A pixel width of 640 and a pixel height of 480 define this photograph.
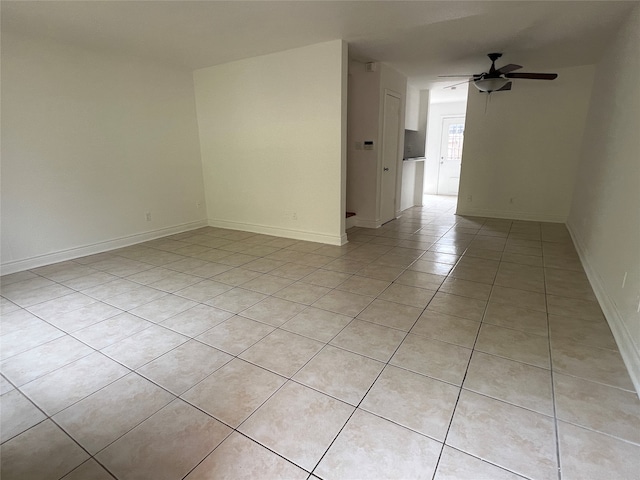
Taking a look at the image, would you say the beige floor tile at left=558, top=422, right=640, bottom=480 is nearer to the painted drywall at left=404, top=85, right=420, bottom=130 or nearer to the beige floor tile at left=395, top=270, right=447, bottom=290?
the beige floor tile at left=395, top=270, right=447, bottom=290

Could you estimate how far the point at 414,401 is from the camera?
1.62 meters

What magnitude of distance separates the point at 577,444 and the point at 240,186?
4.79m

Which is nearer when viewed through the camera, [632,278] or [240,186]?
[632,278]

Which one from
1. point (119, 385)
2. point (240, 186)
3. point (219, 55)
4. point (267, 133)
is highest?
point (219, 55)

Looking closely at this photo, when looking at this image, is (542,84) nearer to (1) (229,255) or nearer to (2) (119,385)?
(1) (229,255)

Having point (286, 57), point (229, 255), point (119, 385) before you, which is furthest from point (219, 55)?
point (119, 385)

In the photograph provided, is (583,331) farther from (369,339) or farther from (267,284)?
(267,284)

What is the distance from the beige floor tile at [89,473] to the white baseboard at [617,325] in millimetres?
2533

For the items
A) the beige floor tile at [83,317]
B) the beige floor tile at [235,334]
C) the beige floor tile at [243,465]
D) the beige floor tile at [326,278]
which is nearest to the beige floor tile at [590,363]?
the beige floor tile at [243,465]

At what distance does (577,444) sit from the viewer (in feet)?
4.49

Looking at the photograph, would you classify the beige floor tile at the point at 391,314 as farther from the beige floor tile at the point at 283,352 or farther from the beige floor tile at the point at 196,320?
the beige floor tile at the point at 196,320

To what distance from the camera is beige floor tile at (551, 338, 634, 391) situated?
1773mm

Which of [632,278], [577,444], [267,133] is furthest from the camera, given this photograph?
[267,133]

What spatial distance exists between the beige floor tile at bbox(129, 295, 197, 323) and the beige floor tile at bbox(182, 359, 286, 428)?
36.6 inches
